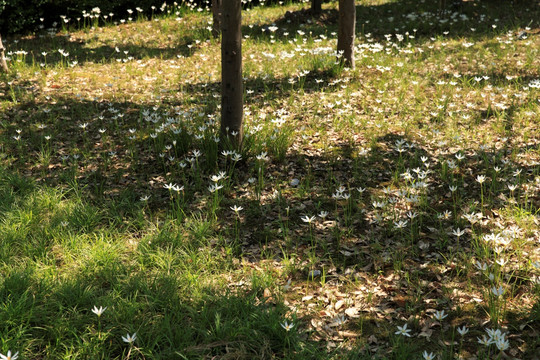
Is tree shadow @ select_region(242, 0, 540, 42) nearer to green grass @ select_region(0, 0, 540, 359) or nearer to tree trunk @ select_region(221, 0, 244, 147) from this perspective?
green grass @ select_region(0, 0, 540, 359)

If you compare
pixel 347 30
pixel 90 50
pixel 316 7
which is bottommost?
pixel 90 50

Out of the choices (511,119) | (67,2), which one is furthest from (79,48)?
(511,119)

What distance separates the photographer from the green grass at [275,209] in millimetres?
2785

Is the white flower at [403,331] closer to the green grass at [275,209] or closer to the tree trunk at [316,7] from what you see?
the green grass at [275,209]

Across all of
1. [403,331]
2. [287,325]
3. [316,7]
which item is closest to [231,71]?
[287,325]

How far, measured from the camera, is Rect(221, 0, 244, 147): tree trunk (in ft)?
14.4

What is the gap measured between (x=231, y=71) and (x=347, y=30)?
312 centimetres

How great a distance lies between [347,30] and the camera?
6.95 meters

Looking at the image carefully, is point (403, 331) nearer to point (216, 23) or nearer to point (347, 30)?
point (347, 30)

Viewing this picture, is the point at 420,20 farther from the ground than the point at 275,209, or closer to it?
farther from the ground

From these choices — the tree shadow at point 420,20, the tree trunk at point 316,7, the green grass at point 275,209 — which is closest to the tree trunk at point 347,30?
the green grass at point 275,209

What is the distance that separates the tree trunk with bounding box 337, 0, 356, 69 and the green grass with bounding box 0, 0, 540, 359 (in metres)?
0.21

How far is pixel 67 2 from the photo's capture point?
31.4 ft

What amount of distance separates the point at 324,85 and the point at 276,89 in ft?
2.33
